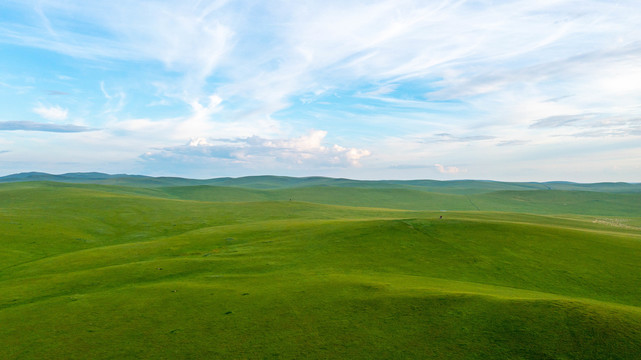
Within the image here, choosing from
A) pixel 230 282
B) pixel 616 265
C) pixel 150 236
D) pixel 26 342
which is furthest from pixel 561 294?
pixel 150 236

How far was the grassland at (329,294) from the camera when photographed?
46.9 ft

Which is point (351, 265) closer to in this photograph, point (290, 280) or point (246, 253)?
point (290, 280)

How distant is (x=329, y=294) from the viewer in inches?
784

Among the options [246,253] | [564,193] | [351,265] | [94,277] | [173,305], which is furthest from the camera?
[564,193]

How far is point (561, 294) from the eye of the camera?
24.2 metres

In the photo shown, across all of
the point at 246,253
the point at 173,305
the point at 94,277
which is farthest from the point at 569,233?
the point at 94,277

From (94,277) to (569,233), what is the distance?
47502 mm

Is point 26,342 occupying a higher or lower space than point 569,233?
lower

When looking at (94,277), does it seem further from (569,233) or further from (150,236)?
(569,233)

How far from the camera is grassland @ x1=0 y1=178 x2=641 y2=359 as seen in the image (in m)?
14.3

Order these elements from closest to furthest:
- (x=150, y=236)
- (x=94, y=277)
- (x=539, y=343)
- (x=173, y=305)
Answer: (x=539, y=343) < (x=173, y=305) < (x=94, y=277) < (x=150, y=236)

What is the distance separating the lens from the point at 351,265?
30.2m

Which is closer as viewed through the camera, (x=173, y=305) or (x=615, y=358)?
(x=615, y=358)

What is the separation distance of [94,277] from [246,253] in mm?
13065
